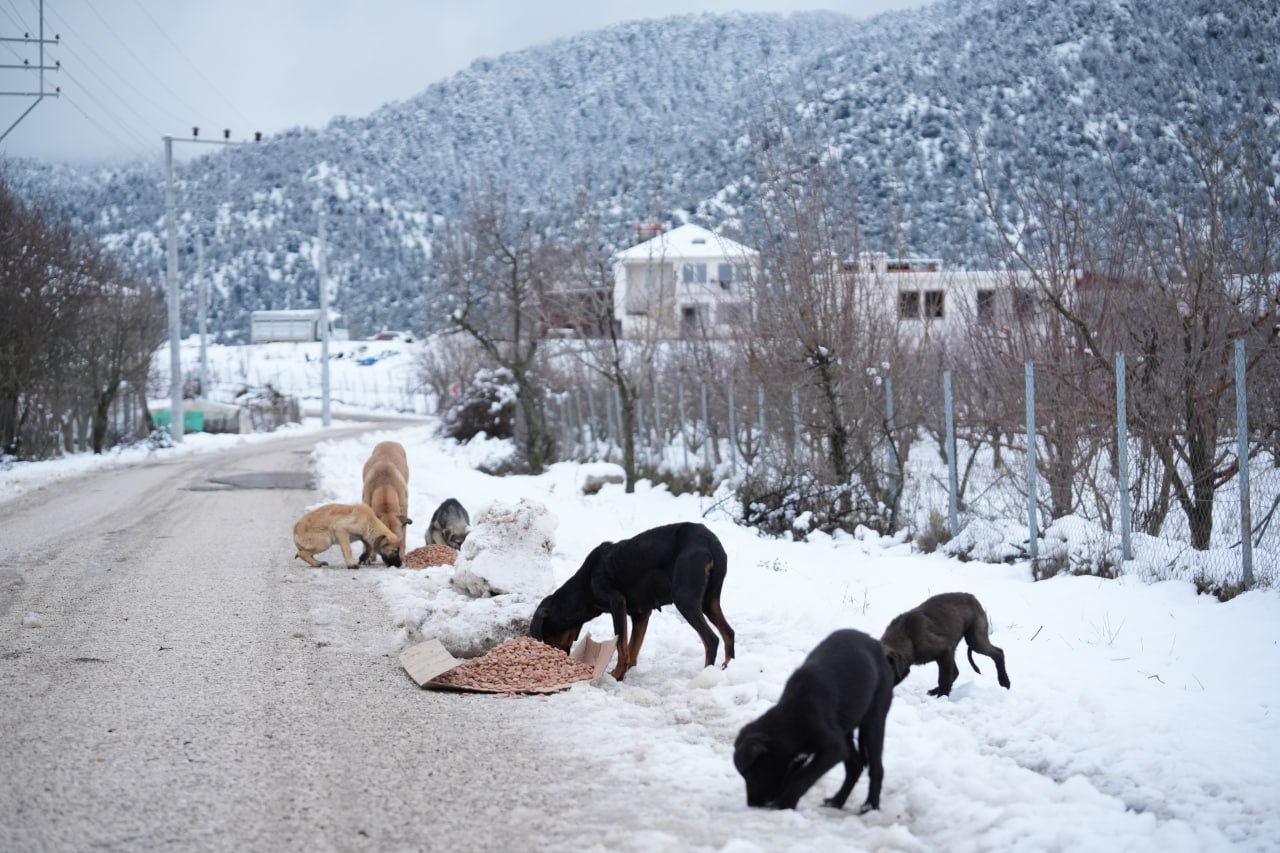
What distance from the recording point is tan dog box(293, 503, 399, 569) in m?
14.4

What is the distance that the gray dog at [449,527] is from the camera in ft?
51.5

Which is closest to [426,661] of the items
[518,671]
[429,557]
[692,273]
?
[518,671]

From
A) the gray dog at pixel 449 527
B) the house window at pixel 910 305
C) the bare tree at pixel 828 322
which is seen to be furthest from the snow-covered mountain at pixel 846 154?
the gray dog at pixel 449 527

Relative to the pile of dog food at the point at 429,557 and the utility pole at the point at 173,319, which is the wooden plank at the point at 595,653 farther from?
the utility pole at the point at 173,319

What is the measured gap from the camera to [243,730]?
23.2 ft

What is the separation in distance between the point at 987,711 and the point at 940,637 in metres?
0.56

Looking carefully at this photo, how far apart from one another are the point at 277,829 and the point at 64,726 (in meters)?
2.45

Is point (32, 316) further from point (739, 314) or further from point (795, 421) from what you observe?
point (795, 421)

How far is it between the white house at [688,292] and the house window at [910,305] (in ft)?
10.8

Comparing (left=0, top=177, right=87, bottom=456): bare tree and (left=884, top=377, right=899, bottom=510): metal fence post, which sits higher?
(left=0, top=177, right=87, bottom=456): bare tree

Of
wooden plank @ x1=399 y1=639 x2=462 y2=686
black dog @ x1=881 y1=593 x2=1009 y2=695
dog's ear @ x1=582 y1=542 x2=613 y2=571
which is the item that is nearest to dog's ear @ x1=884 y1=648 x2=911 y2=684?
black dog @ x1=881 y1=593 x2=1009 y2=695

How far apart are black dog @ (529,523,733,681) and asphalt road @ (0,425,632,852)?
120 cm

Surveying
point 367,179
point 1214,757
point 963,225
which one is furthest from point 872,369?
point 367,179

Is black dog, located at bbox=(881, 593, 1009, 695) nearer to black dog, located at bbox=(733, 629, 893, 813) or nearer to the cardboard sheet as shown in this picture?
black dog, located at bbox=(733, 629, 893, 813)
